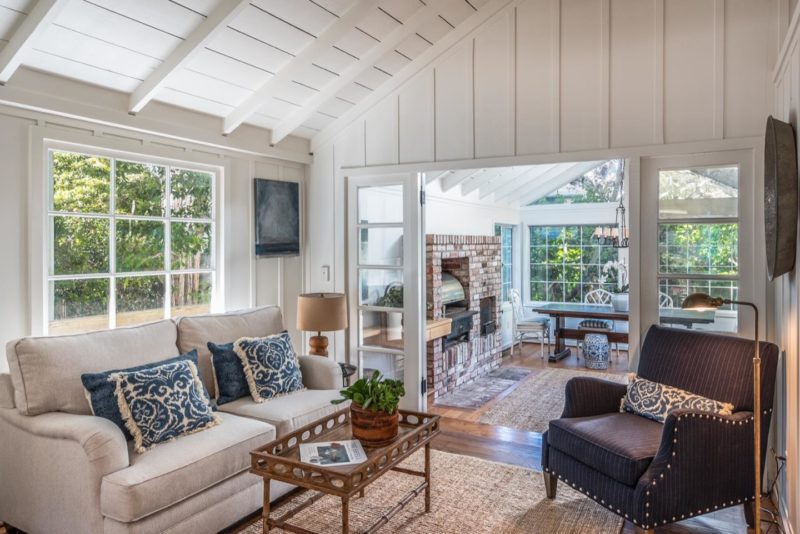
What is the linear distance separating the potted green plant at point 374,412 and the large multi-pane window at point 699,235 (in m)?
1.98

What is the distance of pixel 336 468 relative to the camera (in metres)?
2.23

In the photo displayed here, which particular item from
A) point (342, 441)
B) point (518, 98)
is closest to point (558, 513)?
point (342, 441)

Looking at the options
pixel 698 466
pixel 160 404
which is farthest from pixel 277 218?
pixel 698 466

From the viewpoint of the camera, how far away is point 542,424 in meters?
4.41

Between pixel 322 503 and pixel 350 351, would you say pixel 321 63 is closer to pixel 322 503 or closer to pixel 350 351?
pixel 350 351

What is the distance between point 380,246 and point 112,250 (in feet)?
6.37

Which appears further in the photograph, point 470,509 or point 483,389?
point 483,389

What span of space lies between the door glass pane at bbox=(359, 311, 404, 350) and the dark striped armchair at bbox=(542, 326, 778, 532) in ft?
5.35

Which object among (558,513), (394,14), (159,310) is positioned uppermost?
(394,14)

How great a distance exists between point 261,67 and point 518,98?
1731mm

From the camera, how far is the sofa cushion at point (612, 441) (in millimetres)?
2479

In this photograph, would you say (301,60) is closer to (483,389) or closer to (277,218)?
(277,218)

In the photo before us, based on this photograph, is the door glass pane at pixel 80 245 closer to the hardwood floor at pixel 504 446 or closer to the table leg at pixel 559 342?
the hardwood floor at pixel 504 446

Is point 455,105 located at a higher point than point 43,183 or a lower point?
higher
